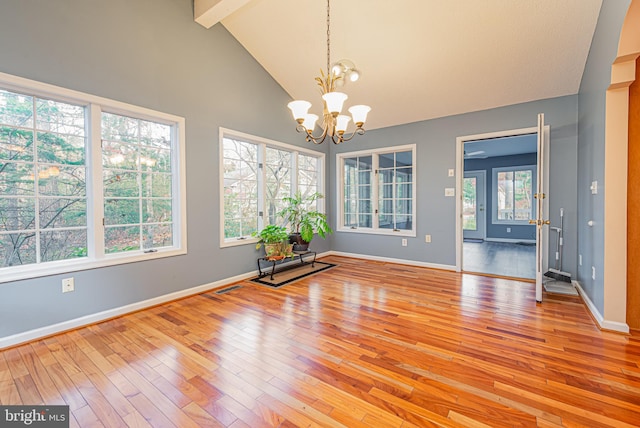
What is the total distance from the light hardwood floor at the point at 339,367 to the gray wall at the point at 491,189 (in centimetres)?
561

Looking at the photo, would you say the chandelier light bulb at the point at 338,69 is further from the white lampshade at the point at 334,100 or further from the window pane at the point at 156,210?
the window pane at the point at 156,210

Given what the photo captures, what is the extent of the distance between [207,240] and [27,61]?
7.39ft

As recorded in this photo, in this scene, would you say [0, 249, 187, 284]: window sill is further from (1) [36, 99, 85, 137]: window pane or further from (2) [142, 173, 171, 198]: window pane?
(1) [36, 99, 85, 137]: window pane

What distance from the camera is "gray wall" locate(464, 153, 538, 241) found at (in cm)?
765

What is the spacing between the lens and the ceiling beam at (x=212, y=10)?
2.98m

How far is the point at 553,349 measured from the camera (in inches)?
81.0

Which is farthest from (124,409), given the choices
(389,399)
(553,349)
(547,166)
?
(547,166)

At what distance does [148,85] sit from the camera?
2926mm

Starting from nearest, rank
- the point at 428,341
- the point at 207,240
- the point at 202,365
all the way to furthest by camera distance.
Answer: the point at 202,365 → the point at 428,341 → the point at 207,240

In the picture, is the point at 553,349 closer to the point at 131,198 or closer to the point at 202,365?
the point at 202,365

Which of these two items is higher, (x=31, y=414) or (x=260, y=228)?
(x=260, y=228)

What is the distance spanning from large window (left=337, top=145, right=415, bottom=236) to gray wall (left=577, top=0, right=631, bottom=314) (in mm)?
2126

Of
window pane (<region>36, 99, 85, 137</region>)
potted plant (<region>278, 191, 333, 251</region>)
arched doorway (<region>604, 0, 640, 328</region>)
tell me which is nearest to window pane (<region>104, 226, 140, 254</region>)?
window pane (<region>36, 99, 85, 137</region>)

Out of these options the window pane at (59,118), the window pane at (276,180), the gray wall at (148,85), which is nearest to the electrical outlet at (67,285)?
the gray wall at (148,85)
